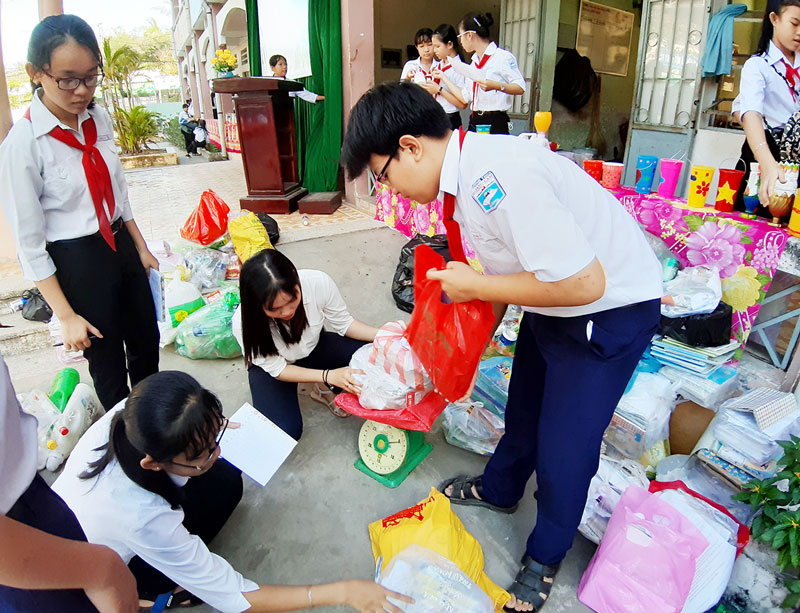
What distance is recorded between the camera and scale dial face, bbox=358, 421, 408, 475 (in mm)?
1869

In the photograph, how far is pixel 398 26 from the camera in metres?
7.20

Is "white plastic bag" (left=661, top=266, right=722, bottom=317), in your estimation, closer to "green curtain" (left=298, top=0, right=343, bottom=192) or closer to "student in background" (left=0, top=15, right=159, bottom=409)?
"student in background" (left=0, top=15, right=159, bottom=409)

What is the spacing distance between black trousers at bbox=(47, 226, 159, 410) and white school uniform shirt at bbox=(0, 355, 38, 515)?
3.60ft

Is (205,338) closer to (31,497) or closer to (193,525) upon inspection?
(193,525)

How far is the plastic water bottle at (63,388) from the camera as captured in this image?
2.20 m

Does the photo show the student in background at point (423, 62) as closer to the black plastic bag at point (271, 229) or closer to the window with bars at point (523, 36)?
the window with bars at point (523, 36)

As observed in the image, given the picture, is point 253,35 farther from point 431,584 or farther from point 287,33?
point 431,584

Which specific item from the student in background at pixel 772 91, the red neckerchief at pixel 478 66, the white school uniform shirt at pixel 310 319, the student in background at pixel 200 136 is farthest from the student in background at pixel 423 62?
the student in background at pixel 200 136

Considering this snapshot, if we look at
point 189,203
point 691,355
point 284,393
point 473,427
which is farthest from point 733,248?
point 189,203

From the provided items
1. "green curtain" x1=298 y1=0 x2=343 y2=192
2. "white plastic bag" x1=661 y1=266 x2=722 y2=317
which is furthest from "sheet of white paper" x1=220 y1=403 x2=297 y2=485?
"green curtain" x1=298 y1=0 x2=343 y2=192

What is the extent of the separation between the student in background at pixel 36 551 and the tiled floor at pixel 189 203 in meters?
3.75

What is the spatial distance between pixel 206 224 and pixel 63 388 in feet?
6.17

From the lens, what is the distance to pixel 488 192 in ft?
3.18

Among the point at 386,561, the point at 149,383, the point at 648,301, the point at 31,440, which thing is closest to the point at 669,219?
the point at 648,301
